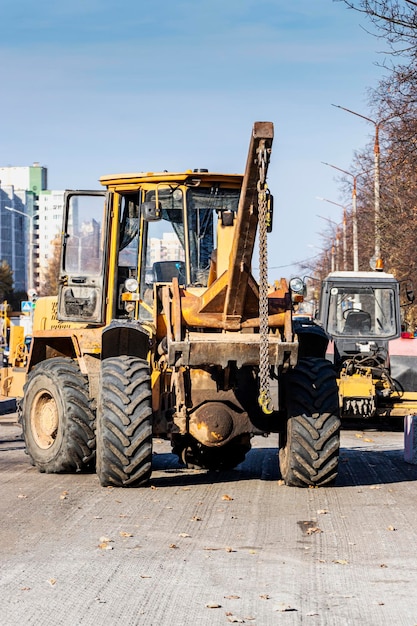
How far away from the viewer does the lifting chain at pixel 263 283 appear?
1055 centimetres

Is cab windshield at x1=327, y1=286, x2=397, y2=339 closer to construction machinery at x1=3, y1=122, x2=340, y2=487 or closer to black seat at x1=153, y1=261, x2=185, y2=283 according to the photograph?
construction machinery at x1=3, y1=122, x2=340, y2=487

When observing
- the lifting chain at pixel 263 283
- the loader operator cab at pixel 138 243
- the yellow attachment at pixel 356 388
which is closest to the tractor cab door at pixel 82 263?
the loader operator cab at pixel 138 243

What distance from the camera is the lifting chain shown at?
10555mm

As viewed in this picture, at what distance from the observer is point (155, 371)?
12.7 m

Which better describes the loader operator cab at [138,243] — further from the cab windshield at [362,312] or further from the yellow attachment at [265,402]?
the cab windshield at [362,312]

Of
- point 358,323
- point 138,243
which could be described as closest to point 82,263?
point 138,243

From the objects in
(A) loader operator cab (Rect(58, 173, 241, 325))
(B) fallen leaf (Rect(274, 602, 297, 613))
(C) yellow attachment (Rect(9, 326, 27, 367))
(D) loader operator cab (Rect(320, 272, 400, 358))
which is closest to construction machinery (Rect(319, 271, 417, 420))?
(D) loader operator cab (Rect(320, 272, 400, 358))

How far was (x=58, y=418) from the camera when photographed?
1340 centimetres

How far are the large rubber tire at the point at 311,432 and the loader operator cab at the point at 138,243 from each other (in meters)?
1.64

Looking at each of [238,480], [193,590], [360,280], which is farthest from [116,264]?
[360,280]

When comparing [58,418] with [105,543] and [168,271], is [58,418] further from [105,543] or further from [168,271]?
[105,543]

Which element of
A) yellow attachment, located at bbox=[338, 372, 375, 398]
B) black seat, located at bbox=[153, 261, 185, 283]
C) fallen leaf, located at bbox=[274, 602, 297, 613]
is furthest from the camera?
yellow attachment, located at bbox=[338, 372, 375, 398]

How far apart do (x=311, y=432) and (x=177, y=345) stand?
1606mm

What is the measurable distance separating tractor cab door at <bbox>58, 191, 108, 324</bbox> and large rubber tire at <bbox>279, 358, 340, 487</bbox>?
2984mm
